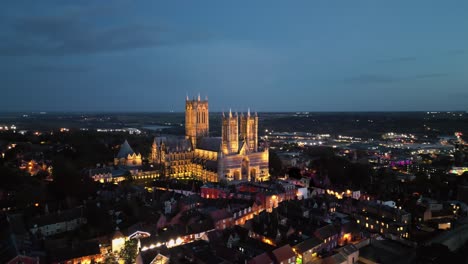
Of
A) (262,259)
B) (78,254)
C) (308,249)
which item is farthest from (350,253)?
(78,254)

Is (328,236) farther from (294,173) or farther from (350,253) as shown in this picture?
(294,173)

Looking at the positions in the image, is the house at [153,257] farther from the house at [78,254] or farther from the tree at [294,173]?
the tree at [294,173]

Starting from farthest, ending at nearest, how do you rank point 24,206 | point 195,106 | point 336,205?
point 195,106 < point 336,205 < point 24,206

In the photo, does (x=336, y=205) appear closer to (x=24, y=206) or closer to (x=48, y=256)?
(x=48, y=256)

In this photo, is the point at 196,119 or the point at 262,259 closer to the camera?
the point at 262,259

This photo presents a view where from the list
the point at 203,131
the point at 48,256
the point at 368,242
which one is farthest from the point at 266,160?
the point at 48,256

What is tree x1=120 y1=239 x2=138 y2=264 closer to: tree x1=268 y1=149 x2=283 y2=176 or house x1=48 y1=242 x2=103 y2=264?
house x1=48 y1=242 x2=103 y2=264
